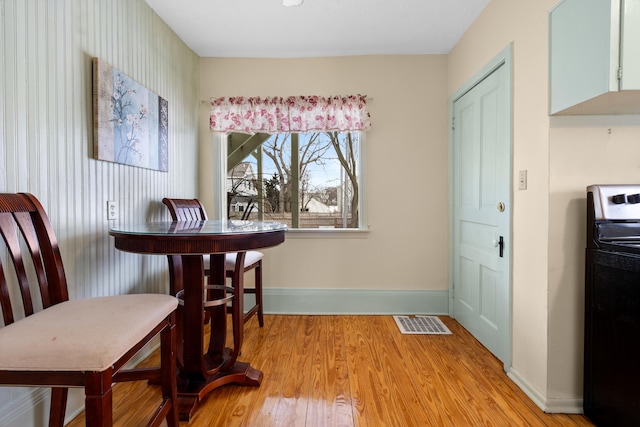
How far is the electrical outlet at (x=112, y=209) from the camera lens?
71.3 inches

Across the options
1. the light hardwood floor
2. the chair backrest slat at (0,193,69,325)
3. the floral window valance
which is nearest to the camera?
the chair backrest slat at (0,193,69,325)

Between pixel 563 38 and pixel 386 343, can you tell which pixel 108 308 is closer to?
pixel 386 343

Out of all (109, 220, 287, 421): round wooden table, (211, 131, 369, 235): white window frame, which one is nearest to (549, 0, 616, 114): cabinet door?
(109, 220, 287, 421): round wooden table

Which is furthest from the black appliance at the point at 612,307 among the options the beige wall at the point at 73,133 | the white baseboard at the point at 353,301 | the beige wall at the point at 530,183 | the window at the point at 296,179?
the beige wall at the point at 73,133

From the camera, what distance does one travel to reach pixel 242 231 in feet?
4.67

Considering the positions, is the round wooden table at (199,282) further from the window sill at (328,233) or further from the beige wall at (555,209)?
the beige wall at (555,209)

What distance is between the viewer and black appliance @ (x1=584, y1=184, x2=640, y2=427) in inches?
51.3

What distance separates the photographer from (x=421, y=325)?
8.80 feet

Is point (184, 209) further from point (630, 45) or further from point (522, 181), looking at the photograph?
point (630, 45)

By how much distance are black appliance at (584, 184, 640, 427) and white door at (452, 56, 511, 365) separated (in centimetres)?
46

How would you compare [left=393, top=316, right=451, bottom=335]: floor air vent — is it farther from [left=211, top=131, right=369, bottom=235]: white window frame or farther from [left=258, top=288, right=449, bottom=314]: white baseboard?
[left=211, top=131, right=369, bottom=235]: white window frame

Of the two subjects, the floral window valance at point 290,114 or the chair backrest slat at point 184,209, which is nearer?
the chair backrest slat at point 184,209

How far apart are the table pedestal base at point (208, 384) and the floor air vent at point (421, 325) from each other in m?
1.30

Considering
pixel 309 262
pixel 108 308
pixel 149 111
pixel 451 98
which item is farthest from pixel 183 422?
pixel 451 98
